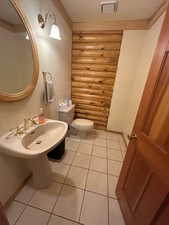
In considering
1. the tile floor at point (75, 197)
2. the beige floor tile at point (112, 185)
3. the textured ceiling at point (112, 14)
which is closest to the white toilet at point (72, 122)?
the tile floor at point (75, 197)

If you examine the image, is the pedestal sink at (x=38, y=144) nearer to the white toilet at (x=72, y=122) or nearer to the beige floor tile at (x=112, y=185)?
the white toilet at (x=72, y=122)

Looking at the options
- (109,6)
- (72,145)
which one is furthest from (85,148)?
(109,6)

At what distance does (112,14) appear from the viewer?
182 cm

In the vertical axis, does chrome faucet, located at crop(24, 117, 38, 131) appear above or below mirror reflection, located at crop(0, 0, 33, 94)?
below

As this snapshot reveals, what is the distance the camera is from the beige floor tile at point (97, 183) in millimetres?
1407

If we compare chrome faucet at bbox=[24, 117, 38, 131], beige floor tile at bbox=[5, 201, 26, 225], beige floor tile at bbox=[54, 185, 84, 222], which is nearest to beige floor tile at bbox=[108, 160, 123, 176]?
beige floor tile at bbox=[54, 185, 84, 222]

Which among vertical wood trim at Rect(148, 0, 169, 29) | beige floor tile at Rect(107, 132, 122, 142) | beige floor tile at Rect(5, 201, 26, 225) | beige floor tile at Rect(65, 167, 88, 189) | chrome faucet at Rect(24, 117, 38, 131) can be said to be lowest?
beige floor tile at Rect(5, 201, 26, 225)

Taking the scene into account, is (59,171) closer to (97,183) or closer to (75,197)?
(75,197)

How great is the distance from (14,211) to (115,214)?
3.56ft

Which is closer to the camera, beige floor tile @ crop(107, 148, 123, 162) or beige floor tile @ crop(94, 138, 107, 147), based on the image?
beige floor tile @ crop(107, 148, 123, 162)

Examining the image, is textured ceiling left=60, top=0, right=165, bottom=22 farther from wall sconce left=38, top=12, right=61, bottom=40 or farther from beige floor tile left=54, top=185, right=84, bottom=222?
beige floor tile left=54, top=185, right=84, bottom=222

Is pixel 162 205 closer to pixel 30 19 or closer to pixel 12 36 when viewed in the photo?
pixel 12 36

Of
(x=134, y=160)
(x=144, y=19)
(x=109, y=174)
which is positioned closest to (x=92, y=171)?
(x=109, y=174)

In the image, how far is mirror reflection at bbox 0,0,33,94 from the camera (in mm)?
949
